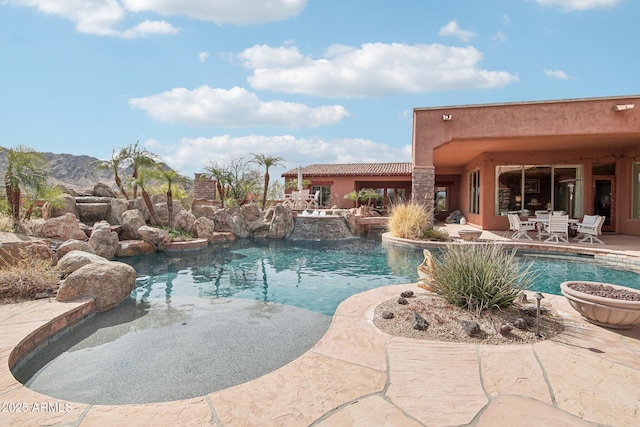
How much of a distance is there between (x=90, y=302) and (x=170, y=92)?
889 cm

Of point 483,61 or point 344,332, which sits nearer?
point 344,332

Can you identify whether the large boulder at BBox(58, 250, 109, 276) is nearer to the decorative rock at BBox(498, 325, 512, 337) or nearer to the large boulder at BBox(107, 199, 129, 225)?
the decorative rock at BBox(498, 325, 512, 337)

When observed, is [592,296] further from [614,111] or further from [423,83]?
[614,111]

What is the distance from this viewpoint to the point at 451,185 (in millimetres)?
23141

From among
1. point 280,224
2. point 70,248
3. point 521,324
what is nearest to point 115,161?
point 280,224

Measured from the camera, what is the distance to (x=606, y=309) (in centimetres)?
363

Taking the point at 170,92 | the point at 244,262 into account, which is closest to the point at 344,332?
the point at 244,262

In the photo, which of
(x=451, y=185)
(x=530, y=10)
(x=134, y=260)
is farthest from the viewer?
(x=451, y=185)

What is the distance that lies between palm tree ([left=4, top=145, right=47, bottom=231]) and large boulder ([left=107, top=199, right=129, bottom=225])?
10.1 ft

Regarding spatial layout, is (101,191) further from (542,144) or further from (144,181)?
(542,144)

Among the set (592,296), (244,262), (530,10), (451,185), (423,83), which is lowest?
(244,262)

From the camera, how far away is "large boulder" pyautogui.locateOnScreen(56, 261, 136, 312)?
513 centimetres

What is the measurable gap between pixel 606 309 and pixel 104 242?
1062 centimetres

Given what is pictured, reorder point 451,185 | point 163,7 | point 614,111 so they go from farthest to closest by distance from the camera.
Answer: point 451,185
point 614,111
point 163,7
